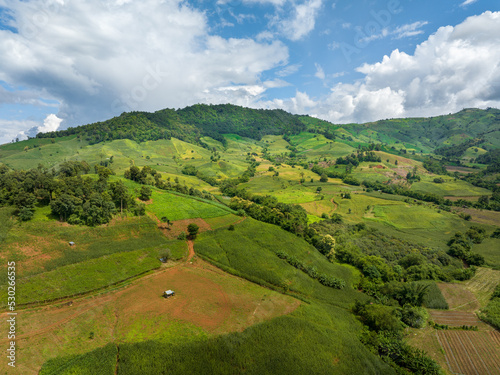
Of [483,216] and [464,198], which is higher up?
[464,198]

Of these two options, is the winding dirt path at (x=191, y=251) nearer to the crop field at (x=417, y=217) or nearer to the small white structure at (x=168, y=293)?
the small white structure at (x=168, y=293)

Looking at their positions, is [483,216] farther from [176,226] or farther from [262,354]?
[176,226]

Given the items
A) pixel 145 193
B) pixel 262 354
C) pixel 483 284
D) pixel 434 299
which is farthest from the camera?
pixel 145 193

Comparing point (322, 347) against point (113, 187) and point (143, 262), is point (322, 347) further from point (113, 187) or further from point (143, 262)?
point (113, 187)

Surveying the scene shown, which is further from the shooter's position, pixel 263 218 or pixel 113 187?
pixel 263 218

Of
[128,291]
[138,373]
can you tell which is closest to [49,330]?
[128,291]

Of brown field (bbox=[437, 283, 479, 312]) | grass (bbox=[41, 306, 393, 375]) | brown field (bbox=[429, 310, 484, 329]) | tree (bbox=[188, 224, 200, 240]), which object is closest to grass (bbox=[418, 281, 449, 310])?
brown field (bbox=[429, 310, 484, 329])

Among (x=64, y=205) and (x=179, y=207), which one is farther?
(x=179, y=207)

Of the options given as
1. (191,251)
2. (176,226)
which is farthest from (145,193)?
(191,251)
